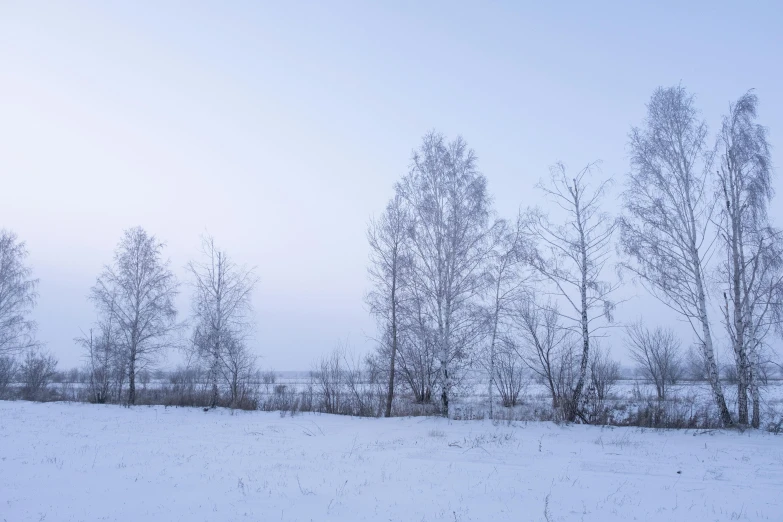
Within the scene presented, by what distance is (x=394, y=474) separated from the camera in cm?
906

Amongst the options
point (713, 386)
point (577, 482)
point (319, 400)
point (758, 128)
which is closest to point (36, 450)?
point (577, 482)

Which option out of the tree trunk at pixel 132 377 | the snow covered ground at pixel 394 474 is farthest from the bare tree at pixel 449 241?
A: the tree trunk at pixel 132 377

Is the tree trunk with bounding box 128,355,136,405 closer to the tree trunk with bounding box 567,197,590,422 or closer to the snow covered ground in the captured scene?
the snow covered ground

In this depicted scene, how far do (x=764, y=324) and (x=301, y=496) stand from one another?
16401mm

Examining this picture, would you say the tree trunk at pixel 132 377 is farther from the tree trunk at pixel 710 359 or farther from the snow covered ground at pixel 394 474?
the tree trunk at pixel 710 359

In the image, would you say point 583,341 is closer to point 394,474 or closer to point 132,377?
point 394,474

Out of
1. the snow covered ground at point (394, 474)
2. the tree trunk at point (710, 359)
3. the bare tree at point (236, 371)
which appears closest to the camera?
the snow covered ground at point (394, 474)

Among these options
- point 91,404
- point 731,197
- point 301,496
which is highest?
point 731,197

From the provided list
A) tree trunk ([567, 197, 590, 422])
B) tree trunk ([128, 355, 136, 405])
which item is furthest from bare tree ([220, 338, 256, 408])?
tree trunk ([567, 197, 590, 422])

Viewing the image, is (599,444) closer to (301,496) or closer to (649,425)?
(649,425)

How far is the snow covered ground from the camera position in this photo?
6.77 m

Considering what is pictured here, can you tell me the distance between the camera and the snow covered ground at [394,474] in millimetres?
6766

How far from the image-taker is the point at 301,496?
7.47 metres

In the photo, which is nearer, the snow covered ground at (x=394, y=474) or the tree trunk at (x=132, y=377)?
the snow covered ground at (x=394, y=474)
